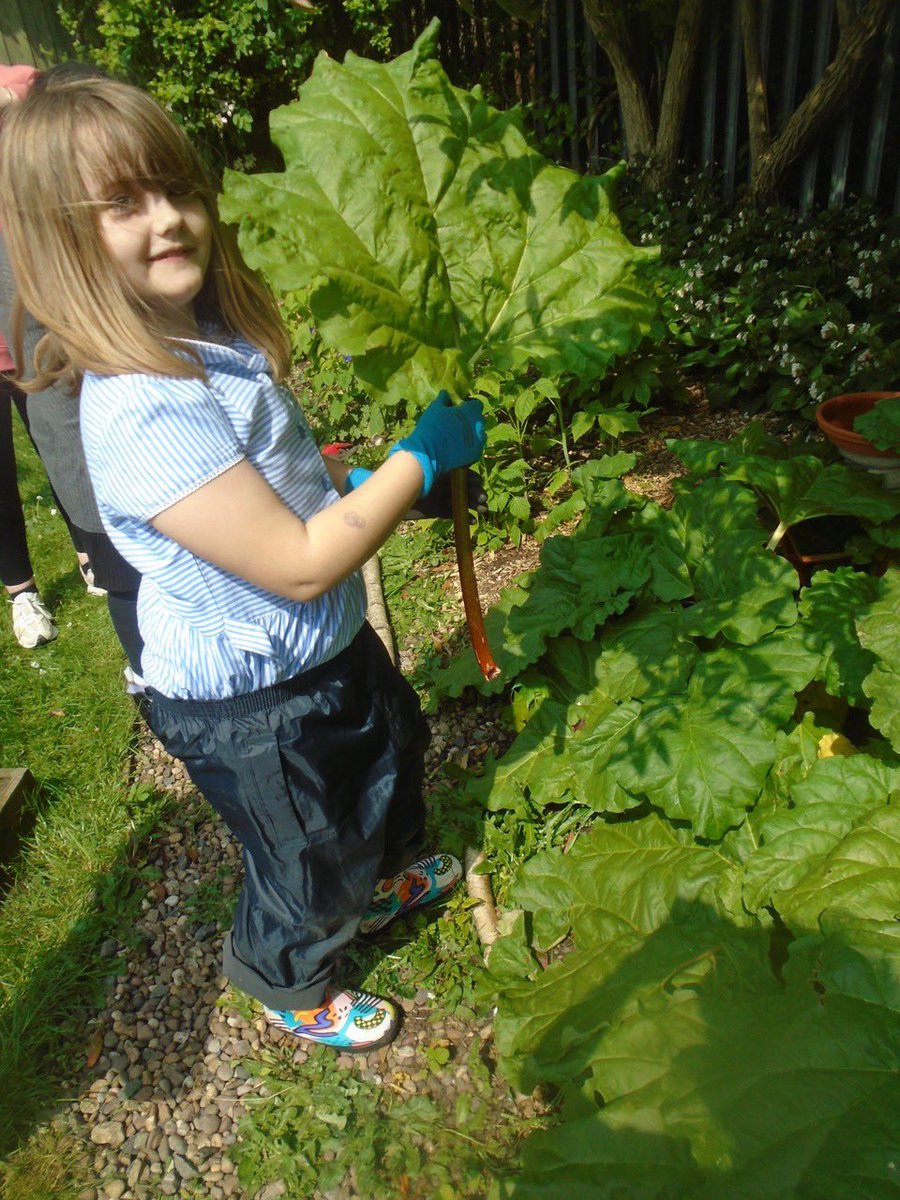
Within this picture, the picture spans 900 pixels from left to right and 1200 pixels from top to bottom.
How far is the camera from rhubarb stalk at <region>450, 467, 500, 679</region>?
1.84 metres

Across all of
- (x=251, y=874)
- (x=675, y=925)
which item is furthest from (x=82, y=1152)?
(x=675, y=925)

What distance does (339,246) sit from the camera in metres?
1.51

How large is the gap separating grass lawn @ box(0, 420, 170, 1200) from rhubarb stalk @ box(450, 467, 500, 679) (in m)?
1.45

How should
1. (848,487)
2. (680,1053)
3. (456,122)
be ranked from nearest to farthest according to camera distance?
(680,1053) → (456,122) → (848,487)

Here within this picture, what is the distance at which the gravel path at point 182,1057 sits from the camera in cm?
209

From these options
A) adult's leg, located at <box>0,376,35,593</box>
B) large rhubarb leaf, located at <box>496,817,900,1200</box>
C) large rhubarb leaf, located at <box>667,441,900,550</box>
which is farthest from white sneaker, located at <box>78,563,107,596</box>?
large rhubarb leaf, located at <box>496,817,900,1200</box>

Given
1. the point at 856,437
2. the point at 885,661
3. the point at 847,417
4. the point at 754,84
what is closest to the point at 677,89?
the point at 754,84

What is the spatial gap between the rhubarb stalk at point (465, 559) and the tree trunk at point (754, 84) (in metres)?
3.85

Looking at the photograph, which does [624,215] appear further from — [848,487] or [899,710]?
[899,710]

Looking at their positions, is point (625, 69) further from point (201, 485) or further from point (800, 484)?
point (201, 485)

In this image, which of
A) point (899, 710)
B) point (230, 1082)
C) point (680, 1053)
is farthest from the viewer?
point (230, 1082)

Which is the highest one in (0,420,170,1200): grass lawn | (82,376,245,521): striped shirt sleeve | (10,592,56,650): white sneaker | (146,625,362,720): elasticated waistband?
(82,376,245,521): striped shirt sleeve

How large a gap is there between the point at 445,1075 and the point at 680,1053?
104 centimetres

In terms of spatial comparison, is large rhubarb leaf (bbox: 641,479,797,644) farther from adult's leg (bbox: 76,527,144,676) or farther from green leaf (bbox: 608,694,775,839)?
adult's leg (bbox: 76,527,144,676)
